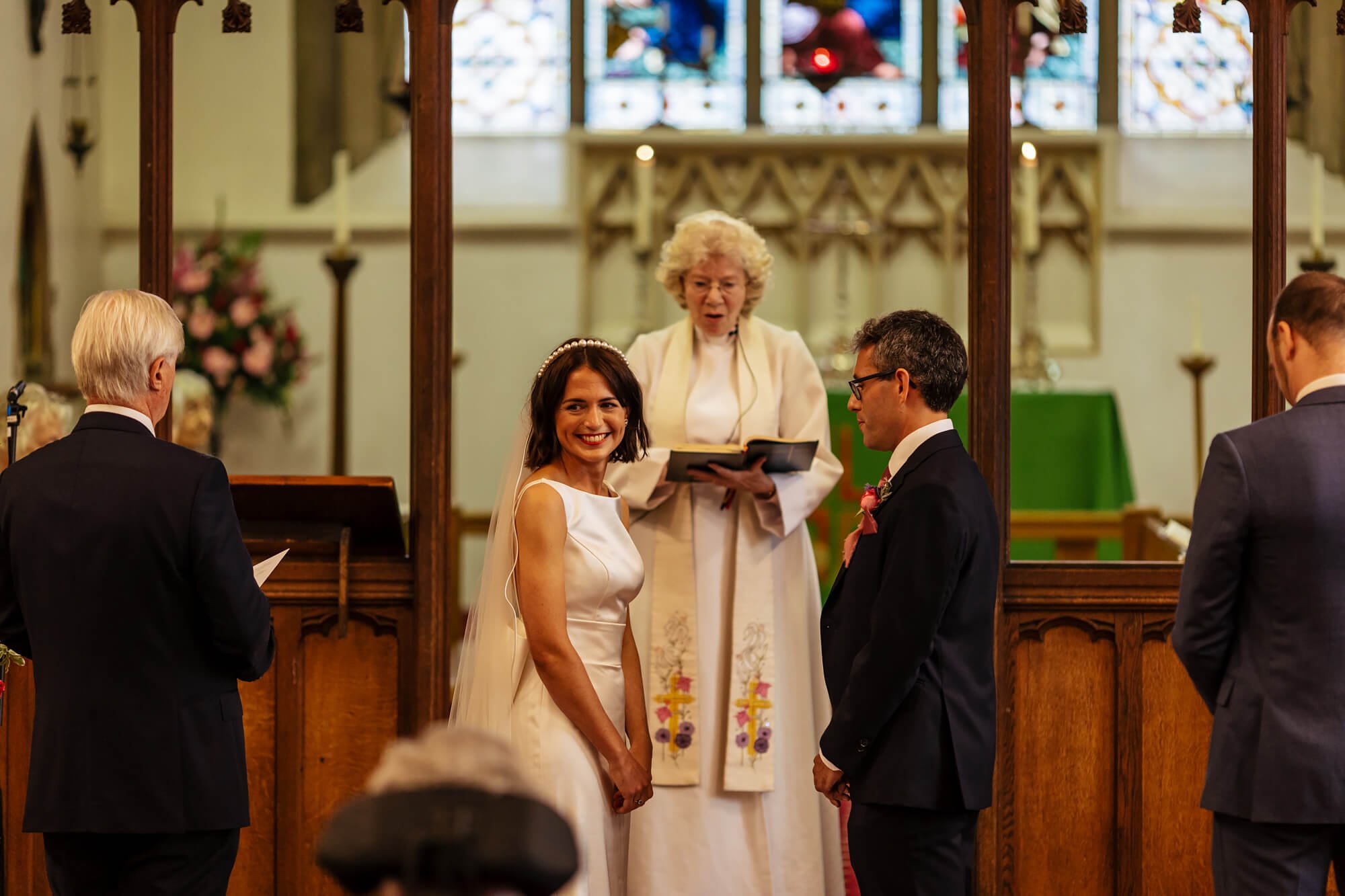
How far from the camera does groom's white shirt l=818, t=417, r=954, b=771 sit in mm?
2674

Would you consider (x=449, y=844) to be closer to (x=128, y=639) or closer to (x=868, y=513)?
(x=128, y=639)

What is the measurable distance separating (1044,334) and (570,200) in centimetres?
278

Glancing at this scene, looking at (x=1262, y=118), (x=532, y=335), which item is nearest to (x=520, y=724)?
(x=1262, y=118)

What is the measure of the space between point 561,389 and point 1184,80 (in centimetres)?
691

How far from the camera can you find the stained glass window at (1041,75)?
8656mm

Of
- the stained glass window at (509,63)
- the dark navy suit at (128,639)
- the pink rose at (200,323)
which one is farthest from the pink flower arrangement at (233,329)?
the dark navy suit at (128,639)

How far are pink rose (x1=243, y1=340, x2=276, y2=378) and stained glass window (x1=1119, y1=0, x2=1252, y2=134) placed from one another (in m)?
4.92

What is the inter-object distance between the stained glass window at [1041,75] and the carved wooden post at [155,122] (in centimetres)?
567

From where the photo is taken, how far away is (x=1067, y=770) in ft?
12.2

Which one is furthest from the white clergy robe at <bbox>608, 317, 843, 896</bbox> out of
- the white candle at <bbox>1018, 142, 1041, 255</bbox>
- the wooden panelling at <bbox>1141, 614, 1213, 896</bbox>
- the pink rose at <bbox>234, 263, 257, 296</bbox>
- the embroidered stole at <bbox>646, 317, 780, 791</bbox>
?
the white candle at <bbox>1018, 142, 1041, 255</bbox>

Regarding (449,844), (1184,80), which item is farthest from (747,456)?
(1184,80)

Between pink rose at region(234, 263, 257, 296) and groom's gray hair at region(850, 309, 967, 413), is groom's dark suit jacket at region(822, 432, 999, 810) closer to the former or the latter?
groom's gray hair at region(850, 309, 967, 413)

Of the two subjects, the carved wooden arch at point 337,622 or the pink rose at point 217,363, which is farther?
the pink rose at point 217,363

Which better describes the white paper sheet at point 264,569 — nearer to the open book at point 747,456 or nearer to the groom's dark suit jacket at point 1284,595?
the open book at point 747,456
